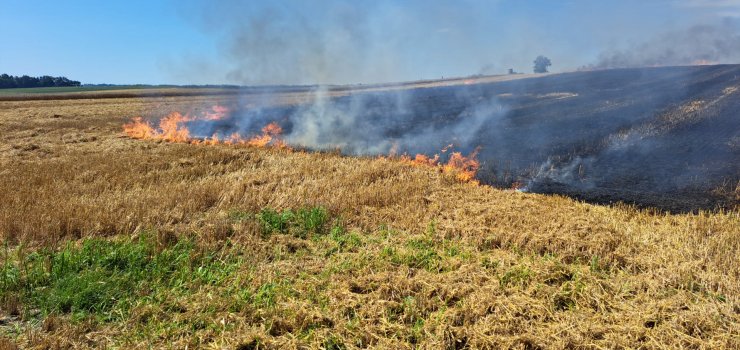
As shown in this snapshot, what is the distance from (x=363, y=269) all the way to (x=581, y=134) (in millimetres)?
15105

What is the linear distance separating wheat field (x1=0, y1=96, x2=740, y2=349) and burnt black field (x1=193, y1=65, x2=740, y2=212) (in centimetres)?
275

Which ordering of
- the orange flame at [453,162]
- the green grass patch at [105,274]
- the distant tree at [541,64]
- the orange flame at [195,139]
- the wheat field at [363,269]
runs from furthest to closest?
the distant tree at [541,64], the orange flame at [195,139], the orange flame at [453,162], the green grass patch at [105,274], the wheat field at [363,269]

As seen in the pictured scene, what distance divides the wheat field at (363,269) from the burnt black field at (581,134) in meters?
2.75

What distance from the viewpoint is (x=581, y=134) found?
17.7 metres

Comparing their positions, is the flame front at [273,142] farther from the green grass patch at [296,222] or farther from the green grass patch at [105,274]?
the green grass patch at [105,274]

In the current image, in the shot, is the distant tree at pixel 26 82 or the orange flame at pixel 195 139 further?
the distant tree at pixel 26 82

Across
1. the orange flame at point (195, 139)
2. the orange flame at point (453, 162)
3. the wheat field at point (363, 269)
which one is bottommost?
the wheat field at point (363, 269)

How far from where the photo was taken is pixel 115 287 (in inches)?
202

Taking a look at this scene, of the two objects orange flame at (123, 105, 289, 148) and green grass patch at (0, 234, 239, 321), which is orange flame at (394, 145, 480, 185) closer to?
orange flame at (123, 105, 289, 148)

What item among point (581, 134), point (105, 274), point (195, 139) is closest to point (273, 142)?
point (195, 139)

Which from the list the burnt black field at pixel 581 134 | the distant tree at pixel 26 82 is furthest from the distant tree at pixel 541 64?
the distant tree at pixel 26 82

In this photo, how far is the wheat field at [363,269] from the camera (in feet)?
14.1

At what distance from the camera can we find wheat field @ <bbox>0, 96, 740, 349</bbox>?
431 cm

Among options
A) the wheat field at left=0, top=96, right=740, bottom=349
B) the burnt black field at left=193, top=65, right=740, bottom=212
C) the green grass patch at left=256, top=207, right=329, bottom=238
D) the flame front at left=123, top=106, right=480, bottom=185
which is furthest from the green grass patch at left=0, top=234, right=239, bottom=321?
the burnt black field at left=193, top=65, right=740, bottom=212
